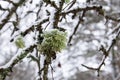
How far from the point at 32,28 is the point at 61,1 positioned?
Result: 0.35 meters

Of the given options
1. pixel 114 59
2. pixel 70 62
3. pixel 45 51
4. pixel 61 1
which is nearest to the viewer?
pixel 45 51

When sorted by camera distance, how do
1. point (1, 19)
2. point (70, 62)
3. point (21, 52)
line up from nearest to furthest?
1. point (21, 52)
2. point (1, 19)
3. point (70, 62)

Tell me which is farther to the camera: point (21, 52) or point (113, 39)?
point (113, 39)

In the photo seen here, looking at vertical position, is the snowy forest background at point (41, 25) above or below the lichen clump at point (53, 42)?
below

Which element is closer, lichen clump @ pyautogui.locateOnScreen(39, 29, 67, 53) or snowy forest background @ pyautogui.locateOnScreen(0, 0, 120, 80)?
lichen clump @ pyautogui.locateOnScreen(39, 29, 67, 53)

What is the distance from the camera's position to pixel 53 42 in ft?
5.85

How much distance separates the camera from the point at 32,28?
2.25 meters

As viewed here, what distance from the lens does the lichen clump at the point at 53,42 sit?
1.78 metres

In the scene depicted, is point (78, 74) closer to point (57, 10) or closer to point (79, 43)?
point (79, 43)

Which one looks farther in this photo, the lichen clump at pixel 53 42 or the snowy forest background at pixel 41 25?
the snowy forest background at pixel 41 25

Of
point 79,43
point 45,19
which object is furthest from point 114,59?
point 45,19

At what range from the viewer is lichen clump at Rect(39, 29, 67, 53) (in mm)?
1779

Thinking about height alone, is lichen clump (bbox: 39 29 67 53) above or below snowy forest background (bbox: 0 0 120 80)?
above

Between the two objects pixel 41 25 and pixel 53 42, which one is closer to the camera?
pixel 53 42
